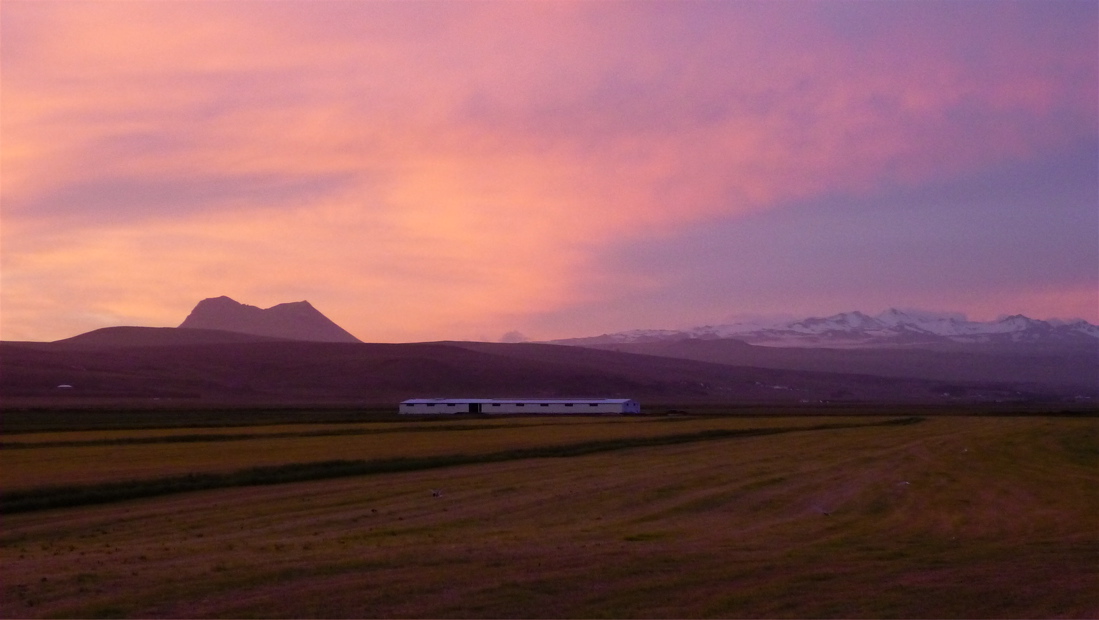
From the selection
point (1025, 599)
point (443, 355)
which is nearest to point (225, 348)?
point (443, 355)

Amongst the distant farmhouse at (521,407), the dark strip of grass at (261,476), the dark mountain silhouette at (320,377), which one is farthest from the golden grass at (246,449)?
the dark mountain silhouette at (320,377)

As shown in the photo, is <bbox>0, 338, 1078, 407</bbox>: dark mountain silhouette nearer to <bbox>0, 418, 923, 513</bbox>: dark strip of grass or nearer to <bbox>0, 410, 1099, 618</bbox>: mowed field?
<bbox>0, 418, 923, 513</bbox>: dark strip of grass

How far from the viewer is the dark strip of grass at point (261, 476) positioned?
1013 inches

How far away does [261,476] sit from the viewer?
31.3m

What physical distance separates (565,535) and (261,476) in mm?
15279

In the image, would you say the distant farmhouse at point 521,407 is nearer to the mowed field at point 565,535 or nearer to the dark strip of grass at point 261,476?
the dark strip of grass at point 261,476

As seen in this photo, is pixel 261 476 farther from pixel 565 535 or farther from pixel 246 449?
pixel 565 535

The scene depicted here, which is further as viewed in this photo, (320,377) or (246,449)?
(320,377)

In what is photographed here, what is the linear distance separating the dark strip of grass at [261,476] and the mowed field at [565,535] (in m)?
0.35

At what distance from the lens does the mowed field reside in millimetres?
12852

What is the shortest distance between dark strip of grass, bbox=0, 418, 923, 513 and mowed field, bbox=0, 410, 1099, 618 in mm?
351

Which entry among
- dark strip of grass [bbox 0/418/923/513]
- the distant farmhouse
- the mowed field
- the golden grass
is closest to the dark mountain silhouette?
the distant farmhouse

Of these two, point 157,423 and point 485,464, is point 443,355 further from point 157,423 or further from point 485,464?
point 485,464

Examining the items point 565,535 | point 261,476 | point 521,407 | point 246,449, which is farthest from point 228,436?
point 521,407
